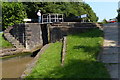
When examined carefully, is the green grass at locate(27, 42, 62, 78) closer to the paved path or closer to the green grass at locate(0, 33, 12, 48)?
the paved path

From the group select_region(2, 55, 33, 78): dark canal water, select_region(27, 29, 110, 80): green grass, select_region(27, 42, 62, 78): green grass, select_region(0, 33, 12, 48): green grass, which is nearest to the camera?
select_region(27, 29, 110, 80): green grass

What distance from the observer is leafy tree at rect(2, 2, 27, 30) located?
1002 inches

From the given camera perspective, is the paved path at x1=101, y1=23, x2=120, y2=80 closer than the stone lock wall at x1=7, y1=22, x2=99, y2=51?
Yes

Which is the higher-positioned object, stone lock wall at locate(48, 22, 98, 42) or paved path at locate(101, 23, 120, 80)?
stone lock wall at locate(48, 22, 98, 42)

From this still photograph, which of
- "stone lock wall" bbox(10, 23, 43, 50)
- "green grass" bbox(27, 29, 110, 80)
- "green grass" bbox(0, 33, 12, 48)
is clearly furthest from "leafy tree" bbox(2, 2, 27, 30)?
"green grass" bbox(27, 29, 110, 80)

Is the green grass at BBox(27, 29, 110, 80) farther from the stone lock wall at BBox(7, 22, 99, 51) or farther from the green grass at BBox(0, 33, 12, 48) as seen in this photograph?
the green grass at BBox(0, 33, 12, 48)

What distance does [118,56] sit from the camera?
9.29 m

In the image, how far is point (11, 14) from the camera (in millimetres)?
25781

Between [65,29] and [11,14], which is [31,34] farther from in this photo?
[11,14]

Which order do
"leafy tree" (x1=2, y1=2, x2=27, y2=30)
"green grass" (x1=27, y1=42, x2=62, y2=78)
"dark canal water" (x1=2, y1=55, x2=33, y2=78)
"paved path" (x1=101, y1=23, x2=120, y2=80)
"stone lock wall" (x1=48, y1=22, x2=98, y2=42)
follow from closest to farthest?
"paved path" (x1=101, y1=23, x2=120, y2=80), "green grass" (x1=27, y1=42, x2=62, y2=78), "dark canal water" (x1=2, y1=55, x2=33, y2=78), "stone lock wall" (x1=48, y1=22, x2=98, y2=42), "leafy tree" (x1=2, y1=2, x2=27, y2=30)

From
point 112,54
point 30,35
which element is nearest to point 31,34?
point 30,35

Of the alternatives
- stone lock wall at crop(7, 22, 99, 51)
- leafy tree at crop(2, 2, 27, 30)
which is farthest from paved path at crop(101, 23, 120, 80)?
leafy tree at crop(2, 2, 27, 30)

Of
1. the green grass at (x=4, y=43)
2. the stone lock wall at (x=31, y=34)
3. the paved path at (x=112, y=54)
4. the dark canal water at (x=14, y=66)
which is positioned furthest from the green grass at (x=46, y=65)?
the green grass at (x=4, y=43)

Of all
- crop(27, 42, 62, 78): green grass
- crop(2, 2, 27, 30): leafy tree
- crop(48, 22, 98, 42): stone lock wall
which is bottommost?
crop(27, 42, 62, 78): green grass
